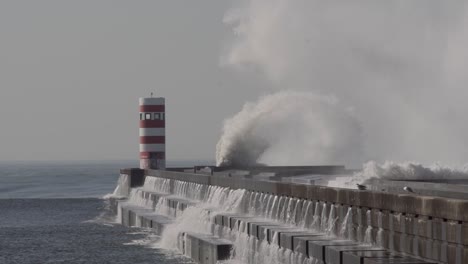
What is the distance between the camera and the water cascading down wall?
24.5m

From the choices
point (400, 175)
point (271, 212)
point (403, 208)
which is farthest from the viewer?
point (400, 175)

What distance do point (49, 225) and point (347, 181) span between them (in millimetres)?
28232

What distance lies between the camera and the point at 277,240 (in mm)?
32656

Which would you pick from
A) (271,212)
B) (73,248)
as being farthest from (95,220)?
(271,212)

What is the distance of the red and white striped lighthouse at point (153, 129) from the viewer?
77375mm

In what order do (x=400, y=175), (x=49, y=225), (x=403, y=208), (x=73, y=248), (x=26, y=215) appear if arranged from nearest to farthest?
(x=403, y=208), (x=400, y=175), (x=73, y=248), (x=49, y=225), (x=26, y=215)

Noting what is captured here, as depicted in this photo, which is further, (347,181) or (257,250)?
(347,181)

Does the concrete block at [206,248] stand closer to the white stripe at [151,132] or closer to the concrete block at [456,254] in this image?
the concrete block at [456,254]

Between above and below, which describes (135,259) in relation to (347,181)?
below

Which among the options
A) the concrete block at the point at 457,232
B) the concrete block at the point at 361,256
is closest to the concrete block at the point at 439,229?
the concrete block at the point at 457,232

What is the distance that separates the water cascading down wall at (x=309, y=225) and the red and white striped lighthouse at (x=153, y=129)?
2075 centimetres

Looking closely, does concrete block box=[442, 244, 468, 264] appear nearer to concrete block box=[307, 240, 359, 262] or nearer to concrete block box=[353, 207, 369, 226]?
concrete block box=[307, 240, 359, 262]

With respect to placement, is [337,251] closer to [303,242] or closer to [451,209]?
[303,242]

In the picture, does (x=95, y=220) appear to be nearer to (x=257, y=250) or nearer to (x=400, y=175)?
(x=400, y=175)
